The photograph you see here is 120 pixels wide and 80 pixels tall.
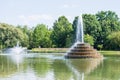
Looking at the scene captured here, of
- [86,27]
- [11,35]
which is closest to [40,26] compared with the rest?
[11,35]

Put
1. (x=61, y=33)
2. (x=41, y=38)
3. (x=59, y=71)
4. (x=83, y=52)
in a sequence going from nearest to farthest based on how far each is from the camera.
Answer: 1. (x=59, y=71)
2. (x=83, y=52)
3. (x=61, y=33)
4. (x=41, y=38)

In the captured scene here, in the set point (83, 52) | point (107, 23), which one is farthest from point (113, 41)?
point (83, 52)

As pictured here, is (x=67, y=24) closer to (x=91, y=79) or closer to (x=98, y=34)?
(x=98, y=34)

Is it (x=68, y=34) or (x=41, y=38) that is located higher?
(x=68, y=34)

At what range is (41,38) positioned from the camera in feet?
291

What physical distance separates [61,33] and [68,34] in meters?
2.02

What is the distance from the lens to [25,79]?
20.1 meters

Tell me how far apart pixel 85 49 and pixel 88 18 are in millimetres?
41793

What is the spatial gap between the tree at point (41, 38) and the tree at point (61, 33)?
1778 mm

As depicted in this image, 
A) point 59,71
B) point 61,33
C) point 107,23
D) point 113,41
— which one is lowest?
point 59,71

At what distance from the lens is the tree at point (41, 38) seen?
88125 mm

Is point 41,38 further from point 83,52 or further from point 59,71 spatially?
point 59,71

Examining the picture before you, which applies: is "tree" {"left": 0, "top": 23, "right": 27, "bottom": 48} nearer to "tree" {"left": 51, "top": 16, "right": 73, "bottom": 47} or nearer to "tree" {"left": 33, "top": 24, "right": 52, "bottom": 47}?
"tree" {"left": 33, "top": 24, "right": 52, "bottom": 47}

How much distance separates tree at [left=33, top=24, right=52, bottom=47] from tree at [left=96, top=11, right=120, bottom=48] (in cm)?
1263
